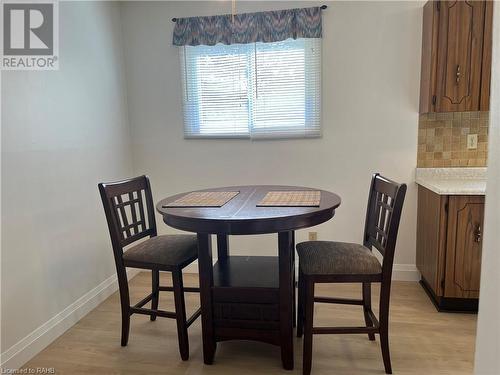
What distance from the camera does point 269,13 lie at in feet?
9.32

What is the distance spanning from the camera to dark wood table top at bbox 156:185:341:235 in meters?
1.63

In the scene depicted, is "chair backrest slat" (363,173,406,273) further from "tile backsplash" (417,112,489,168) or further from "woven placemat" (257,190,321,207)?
"tile backsplash" (417,112,489,168)

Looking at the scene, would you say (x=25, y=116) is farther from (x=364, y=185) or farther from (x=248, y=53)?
(x=364, y=185)

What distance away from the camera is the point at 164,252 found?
6.74 ft

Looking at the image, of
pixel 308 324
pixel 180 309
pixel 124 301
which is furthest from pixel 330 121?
pixel 124 301

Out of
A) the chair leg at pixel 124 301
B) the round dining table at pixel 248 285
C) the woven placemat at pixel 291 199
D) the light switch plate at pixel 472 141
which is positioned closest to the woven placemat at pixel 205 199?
the round dining table at pixel 248 285

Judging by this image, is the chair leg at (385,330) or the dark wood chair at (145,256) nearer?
the chair leg at (385,330)

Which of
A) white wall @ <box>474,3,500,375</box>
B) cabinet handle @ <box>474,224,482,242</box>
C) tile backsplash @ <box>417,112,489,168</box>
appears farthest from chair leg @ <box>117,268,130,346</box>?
tile backsplash @ <box>417,112,489,168</box>

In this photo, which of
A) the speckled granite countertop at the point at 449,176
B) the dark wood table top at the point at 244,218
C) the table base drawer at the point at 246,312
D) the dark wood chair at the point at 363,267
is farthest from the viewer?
the speckled granite countertop at the point at 449,176

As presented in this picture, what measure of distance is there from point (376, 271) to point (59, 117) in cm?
211

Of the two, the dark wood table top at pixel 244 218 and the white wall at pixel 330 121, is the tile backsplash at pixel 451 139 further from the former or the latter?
the dark wood table top at pixel 244 218

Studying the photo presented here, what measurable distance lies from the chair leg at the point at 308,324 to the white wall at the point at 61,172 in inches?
60.8

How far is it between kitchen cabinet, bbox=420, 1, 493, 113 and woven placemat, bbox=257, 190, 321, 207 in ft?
3.84

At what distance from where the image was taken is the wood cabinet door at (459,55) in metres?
2.40
